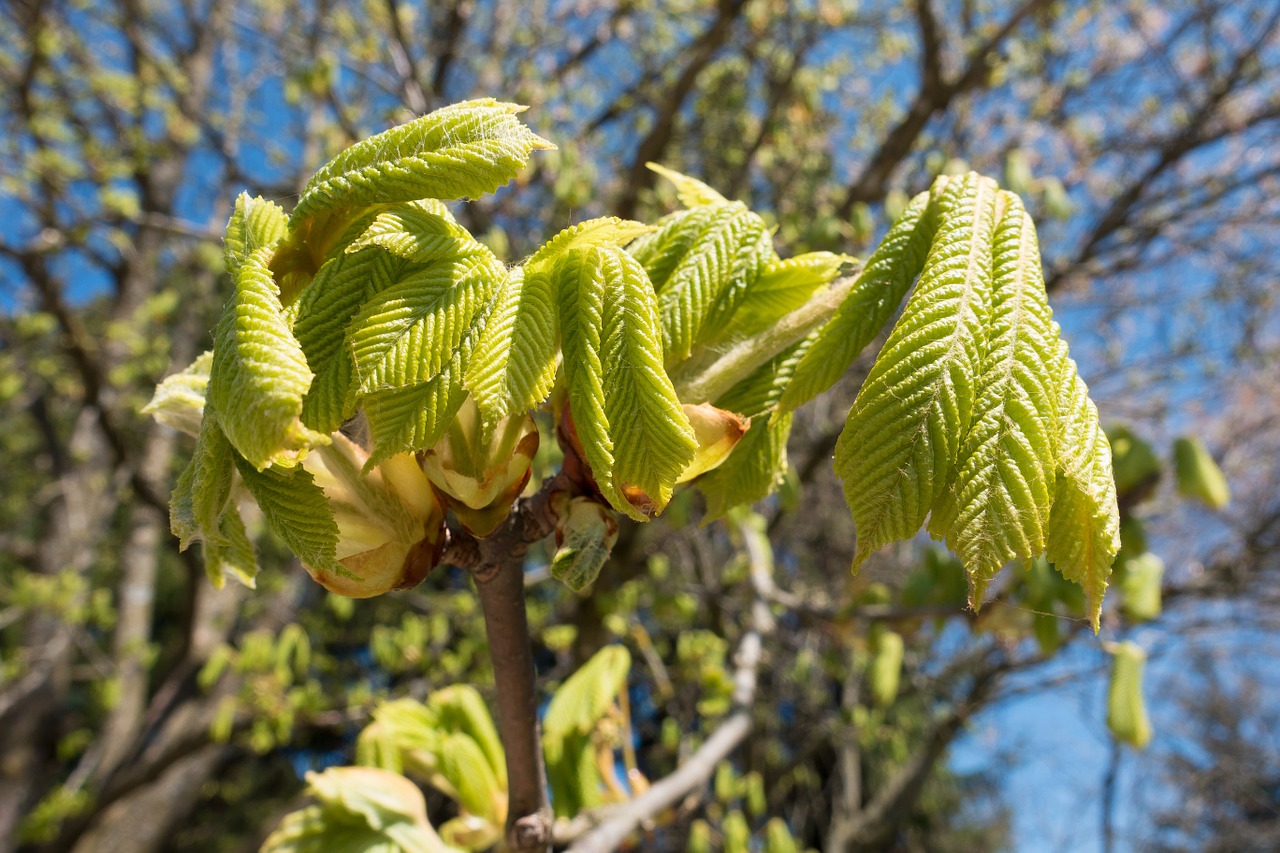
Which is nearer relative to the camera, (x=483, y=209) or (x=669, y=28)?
(x=483, y=209)

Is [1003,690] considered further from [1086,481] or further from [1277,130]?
[1086,481]

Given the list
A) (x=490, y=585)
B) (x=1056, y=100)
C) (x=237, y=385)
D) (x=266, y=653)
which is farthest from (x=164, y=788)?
(x=1056, y=100)

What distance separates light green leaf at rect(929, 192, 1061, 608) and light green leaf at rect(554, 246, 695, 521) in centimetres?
19

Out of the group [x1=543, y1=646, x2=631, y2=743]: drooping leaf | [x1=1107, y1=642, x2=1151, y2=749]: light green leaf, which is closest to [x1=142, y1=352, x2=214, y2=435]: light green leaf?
[x1=543, y1=646, x2=631, y2=743]: drooping leaf

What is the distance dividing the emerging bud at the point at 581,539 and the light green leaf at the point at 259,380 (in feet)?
0.88

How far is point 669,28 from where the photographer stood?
17.0 ft

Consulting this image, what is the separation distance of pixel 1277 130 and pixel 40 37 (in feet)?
20.5

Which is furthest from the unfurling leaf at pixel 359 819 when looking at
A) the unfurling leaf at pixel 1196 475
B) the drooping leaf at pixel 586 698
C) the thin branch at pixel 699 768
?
the unfurling leaf at pixel 1196 475

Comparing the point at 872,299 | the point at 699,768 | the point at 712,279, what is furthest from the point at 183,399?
the point at 699,768

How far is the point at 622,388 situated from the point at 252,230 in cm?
31

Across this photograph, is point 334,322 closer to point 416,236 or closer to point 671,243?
point 416,236

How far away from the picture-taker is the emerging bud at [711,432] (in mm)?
759

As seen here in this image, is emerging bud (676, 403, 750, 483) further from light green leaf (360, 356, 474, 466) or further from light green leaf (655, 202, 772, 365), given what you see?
light green leaf (360, 356, 474, 466)

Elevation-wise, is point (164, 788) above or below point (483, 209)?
below
